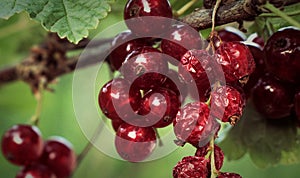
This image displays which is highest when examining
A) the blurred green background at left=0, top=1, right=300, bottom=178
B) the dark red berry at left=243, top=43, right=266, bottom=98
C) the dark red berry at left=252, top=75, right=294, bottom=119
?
the dark red berry at left=243, top=43, right=266, bottom=98

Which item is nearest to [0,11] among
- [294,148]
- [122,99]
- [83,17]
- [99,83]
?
[83,17]

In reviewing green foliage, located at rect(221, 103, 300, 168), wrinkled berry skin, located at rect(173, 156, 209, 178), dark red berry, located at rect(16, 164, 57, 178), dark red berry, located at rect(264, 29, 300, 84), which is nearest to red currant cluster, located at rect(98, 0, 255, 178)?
wrinkled berry skin, located at rect(173, 156, 209, 178)

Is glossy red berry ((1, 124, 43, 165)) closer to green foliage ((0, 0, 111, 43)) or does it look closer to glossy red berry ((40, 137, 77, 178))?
glossy red berry ((40, 137, 77, 178))

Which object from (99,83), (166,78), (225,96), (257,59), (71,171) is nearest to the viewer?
(225,96)

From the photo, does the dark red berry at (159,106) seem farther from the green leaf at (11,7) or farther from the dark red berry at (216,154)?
the green leaf at (11,7)

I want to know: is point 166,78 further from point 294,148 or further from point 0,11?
point 294,148

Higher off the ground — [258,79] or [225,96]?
[225,96]
